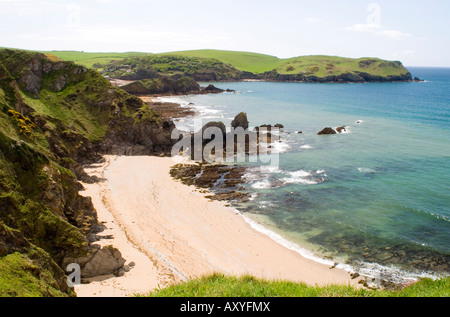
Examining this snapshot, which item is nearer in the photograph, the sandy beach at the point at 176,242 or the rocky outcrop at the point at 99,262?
the rocky outcrop at the point at 99,262

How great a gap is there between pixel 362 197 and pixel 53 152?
36.7m

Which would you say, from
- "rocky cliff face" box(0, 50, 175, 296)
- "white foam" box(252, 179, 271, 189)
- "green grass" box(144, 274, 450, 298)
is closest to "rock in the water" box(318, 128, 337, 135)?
"white foam" box(252, 179, 271, 189)

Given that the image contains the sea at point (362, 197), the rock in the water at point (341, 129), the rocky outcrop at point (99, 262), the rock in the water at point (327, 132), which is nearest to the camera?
the rocky outcrop at point (99, 262)

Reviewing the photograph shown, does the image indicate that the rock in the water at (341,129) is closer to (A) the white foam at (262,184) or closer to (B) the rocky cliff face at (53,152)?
(A) the white foam at (262,184)

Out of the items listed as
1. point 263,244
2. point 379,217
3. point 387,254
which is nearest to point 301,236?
point 263,244

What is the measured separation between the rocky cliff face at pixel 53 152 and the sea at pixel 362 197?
56.1ft

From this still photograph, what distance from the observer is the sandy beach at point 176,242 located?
22734 mm

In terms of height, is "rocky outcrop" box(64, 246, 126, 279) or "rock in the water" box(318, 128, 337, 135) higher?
"rock in the water" box(318, 128, 337, 135)

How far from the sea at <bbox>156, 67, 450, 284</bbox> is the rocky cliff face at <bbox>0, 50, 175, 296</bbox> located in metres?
17.1

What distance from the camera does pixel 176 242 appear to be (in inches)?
1114

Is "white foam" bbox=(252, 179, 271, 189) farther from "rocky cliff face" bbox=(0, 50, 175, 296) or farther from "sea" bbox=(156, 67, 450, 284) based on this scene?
"rocky cliff face" bbox=(0, 50, 175, 296)

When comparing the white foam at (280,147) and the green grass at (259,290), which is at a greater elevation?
the white foam at (280,147)

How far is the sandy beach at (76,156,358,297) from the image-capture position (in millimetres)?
22734

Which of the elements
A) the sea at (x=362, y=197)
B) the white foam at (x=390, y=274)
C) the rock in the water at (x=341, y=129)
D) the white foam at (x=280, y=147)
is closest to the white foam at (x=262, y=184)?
the sea at (x=362, y=197)
